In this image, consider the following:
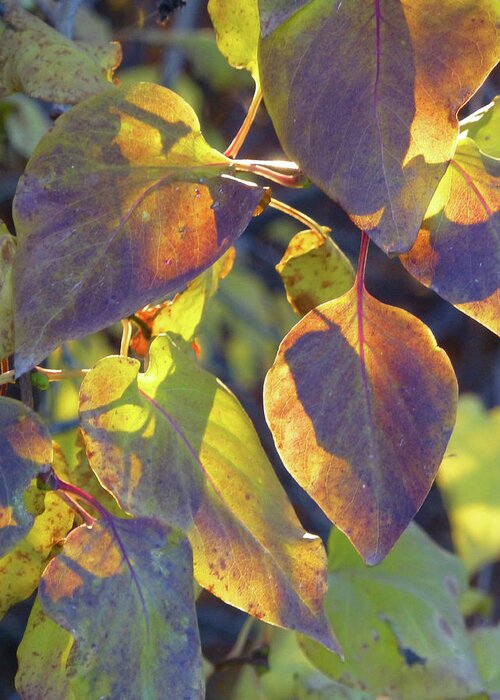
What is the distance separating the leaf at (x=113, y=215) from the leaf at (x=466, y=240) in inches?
3.3

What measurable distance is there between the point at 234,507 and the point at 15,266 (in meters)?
0.16

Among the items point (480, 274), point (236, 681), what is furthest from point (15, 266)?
point (236, 681)

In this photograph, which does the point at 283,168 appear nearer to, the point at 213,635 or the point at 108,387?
the point at 108,387

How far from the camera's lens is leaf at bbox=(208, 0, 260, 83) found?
1.80 ft

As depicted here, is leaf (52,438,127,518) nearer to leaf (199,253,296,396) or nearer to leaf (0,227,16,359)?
leaf (0,227,16,359)

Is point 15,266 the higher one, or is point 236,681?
point 15,266

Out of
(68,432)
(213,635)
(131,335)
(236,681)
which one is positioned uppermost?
(131,335)

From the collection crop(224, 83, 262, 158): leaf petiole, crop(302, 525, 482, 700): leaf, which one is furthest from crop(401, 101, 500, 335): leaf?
crop(302, 525, 482, 700): leaf

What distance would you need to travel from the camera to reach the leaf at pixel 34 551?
1.67ft

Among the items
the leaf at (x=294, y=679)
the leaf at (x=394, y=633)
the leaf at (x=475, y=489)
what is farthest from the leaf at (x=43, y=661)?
the leaf at (x=475, y=489)

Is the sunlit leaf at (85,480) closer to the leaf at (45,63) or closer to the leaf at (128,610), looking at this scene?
the leaf at (128,610)

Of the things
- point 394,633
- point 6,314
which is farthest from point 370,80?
point 394,633

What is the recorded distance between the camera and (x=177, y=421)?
1.62 feet

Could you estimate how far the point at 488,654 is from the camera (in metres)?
1.02
